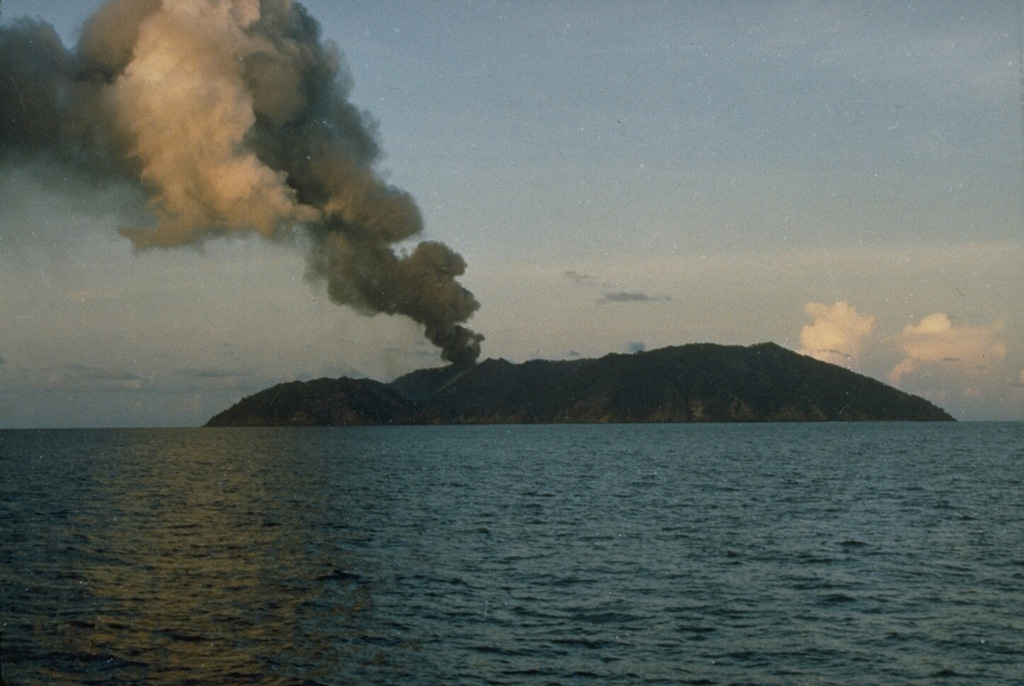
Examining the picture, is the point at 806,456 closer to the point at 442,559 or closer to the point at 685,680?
the point at 442,559

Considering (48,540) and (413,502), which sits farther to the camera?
(413,502)

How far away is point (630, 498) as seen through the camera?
56500 millimetres

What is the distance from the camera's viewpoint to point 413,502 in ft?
182

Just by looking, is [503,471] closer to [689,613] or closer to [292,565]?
[292,565]

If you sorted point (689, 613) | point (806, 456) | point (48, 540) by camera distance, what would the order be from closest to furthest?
point (689, 613), point (48, 540), point (806, 456)

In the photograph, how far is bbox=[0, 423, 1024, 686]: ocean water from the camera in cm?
2016

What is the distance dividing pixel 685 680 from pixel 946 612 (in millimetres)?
10633

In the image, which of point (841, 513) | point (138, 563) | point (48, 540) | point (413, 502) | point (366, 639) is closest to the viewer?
point (366, 639)

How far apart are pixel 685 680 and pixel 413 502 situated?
125 ft

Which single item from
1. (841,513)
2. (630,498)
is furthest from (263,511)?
(841,513)

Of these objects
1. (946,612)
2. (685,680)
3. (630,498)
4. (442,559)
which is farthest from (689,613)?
(630,498)

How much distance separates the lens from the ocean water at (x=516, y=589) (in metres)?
20.2

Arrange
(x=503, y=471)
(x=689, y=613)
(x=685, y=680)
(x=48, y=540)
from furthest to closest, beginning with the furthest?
(x=503, y=471) → (x=48, y=540) → (x=689, y=613) → (x=685, y=680)

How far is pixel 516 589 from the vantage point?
27.8m
